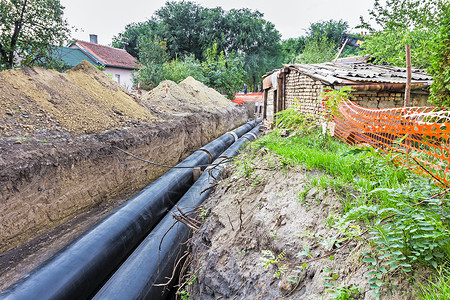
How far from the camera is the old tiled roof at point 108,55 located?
22.6 meters

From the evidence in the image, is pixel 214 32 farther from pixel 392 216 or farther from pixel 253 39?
pixel 392 216

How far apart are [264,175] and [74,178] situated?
10.7 ft

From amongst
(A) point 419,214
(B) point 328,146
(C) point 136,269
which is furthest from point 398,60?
(C) point 136,269

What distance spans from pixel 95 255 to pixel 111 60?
2499 centimetres

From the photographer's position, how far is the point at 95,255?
2.76 m

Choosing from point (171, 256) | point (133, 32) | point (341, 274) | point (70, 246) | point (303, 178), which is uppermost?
point (133, 32)

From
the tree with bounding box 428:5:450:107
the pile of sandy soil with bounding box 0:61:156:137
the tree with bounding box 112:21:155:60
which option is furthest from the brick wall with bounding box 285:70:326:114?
the tree with bounding box 112:21:155:60

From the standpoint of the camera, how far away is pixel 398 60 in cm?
863

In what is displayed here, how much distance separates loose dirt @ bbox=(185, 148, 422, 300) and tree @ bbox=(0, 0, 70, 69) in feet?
25.4

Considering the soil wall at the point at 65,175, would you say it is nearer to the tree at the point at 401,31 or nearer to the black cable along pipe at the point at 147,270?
the black cable along pipe at the point at 147,270

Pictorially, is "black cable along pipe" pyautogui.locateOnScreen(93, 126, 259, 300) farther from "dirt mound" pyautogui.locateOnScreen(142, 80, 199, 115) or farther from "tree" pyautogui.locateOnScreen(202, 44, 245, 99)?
"tree" pyautogui.locateOnScreen(202, 44, 245, 99)

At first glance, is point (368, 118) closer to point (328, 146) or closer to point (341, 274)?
point (328, 146)

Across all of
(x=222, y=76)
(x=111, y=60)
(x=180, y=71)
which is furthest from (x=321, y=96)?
(x=111, y=60)

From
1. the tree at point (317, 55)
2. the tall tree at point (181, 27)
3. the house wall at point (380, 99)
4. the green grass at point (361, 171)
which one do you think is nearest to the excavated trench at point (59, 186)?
the green grass at point (361, 171)
